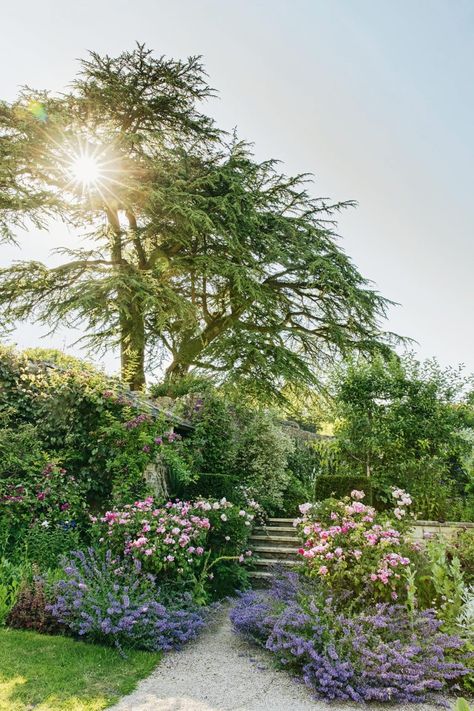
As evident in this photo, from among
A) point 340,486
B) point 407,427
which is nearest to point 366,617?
point 340,486

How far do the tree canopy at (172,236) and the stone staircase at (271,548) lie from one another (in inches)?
181

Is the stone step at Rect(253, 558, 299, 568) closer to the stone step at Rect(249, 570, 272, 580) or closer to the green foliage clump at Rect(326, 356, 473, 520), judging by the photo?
the stone step at Rect(249, 570, 272, 580)

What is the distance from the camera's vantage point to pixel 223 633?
5559 mm

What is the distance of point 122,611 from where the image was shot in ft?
15.7

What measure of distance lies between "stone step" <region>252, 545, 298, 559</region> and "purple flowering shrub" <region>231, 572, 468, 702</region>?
3.08 metres

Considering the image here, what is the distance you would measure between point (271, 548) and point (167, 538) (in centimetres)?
306

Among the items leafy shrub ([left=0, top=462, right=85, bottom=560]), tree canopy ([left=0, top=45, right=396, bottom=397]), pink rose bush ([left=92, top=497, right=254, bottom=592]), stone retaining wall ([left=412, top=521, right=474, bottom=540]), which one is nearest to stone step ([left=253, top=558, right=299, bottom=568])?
pink rose bush ([left=92, top=497, right=254, bottom=592])

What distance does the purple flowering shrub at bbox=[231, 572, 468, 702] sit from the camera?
400 centimetres

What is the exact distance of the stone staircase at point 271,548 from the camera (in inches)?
297

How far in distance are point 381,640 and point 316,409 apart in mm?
10995

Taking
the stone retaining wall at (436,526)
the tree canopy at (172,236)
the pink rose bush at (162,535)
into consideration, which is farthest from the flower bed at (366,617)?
the tree canopy at (172,236)

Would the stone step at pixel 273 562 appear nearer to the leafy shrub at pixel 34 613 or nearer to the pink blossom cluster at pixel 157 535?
the pink blossom cluster at pixel 157 535

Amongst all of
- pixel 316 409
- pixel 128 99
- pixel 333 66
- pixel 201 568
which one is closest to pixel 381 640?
pixel 201 568

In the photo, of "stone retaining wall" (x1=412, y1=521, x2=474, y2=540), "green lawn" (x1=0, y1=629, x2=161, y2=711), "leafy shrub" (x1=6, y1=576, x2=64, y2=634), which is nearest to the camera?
"green lawn" (x1=0, y1=629, x2=161, y2=711)
